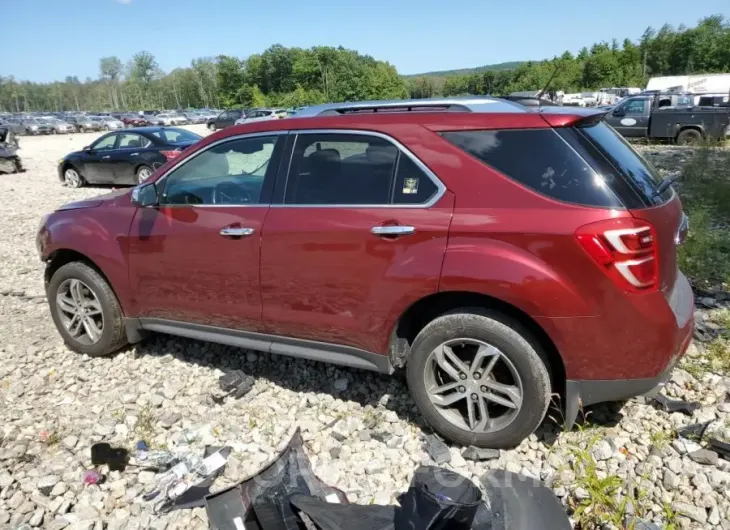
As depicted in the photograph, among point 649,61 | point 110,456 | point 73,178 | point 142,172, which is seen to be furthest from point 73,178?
A: point 649,61

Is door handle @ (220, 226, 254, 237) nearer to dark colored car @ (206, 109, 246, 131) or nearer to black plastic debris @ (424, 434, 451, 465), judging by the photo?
black plastic debris @ (424, 434, 451, 465)

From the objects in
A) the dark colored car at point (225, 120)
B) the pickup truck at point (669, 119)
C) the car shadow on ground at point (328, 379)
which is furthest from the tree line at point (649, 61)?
the car shadow on ground at point (328, 379)

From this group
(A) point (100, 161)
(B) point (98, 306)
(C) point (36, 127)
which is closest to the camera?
(B) point (98, 306)

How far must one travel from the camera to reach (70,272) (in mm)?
4441

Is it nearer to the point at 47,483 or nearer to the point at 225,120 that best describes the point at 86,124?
the point at 225,120

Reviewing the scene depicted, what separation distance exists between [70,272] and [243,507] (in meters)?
2.71

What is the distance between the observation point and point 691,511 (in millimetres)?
2652

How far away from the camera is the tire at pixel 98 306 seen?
4324mm

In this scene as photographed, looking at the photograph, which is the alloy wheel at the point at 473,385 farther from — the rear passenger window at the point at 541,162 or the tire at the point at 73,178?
the tire at the point at 73,178

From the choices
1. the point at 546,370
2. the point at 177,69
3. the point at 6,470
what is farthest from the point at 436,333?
the point at 177,69

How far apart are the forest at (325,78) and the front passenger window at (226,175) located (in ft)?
208

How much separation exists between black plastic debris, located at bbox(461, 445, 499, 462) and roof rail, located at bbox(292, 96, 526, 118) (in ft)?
6.28

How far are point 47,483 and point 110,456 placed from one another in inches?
13.6

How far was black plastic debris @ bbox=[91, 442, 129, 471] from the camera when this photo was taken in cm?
324
